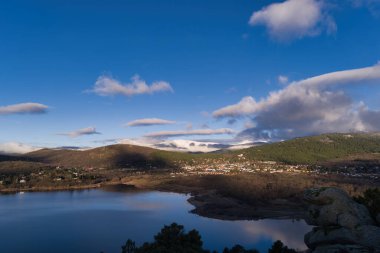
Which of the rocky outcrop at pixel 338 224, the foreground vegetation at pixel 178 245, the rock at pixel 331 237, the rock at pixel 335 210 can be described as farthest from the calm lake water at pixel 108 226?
the rock at pixel 335 210

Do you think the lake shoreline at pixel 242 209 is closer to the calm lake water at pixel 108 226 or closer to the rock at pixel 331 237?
the calm lake water at pixel 108 226

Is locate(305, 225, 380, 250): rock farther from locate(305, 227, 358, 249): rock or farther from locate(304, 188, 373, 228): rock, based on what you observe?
locate(304, 188, 373, 228): rock

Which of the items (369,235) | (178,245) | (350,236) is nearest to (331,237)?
(350,236)

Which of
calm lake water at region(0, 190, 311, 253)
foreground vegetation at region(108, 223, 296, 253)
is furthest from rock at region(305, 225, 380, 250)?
calm lake water at region(0, 190, 311, 253)

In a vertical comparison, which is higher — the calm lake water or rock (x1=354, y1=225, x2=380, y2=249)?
rock (x1=354, y1=225, x2=380, y2=249)

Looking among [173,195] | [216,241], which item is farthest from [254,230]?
[173,195]

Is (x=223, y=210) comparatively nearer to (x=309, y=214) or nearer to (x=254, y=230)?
(x=254, y=230)
